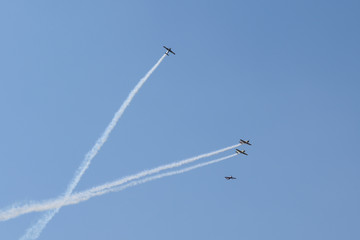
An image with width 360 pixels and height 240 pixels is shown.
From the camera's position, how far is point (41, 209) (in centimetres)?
14650

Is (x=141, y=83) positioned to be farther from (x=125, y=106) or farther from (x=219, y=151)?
(x=219, y=151)

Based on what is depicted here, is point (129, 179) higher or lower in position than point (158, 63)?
lower

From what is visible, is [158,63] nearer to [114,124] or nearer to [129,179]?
[114,124]

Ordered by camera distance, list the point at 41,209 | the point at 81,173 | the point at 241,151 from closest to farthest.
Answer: the point at 41,209 < the point at 81,173 < the point at 241,151

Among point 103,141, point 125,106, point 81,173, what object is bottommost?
point 81,173

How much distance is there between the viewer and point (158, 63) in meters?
180

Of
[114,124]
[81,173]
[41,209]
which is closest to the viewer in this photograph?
[41,209]

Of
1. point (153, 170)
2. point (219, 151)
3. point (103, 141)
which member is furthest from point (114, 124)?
point (219, 151)

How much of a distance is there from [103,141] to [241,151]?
42.9 m

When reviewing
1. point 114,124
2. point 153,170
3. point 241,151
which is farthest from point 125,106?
point 241,151

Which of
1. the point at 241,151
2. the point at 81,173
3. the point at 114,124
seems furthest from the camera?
the point at 241,151

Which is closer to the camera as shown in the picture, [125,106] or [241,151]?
[125,106]

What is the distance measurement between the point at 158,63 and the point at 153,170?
3208 cm

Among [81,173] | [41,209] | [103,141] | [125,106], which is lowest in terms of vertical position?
[41,209]
